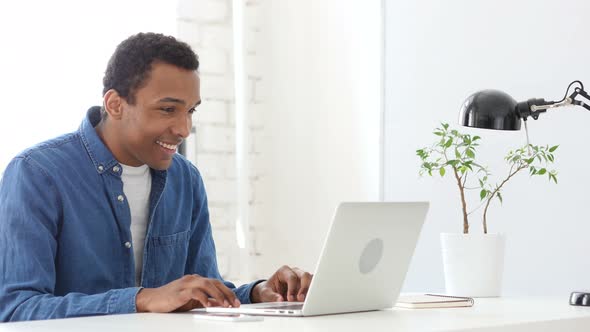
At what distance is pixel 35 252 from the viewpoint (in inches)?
74.7

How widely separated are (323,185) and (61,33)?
1026 millimetres

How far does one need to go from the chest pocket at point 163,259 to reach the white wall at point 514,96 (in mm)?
994

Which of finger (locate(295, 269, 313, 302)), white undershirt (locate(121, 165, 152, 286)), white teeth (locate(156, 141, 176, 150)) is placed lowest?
finger (locate(295, 269, 313, 302))

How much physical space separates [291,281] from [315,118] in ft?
5.10

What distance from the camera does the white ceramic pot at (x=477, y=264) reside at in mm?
2281

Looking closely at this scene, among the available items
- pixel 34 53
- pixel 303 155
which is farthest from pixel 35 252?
pixel 303 155

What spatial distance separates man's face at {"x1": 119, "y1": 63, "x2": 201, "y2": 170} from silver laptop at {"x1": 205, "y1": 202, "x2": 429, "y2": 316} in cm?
57

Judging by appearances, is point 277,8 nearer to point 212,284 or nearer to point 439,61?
point 439,61

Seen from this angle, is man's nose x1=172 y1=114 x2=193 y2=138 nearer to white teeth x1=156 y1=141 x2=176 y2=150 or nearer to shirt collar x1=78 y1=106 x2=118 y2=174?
white teeth x1=156 y1=141 x2=176 y2=150

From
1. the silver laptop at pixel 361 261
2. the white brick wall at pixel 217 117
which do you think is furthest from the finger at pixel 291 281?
the white brick wall at pixel 217 117

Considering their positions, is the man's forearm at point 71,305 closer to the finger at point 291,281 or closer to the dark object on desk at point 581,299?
the finger at point 291,281

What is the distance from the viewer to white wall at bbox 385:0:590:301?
8.45 ft

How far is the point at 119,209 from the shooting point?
82.7 inches

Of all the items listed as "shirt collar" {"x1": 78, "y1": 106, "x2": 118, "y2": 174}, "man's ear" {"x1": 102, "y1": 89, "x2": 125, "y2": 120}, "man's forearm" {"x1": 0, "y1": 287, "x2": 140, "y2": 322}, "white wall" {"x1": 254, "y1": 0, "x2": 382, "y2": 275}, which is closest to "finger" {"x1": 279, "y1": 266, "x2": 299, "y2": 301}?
"man's forearm" {"x1": 0, "y1": 287, "x2": 140, "y2": 322}
